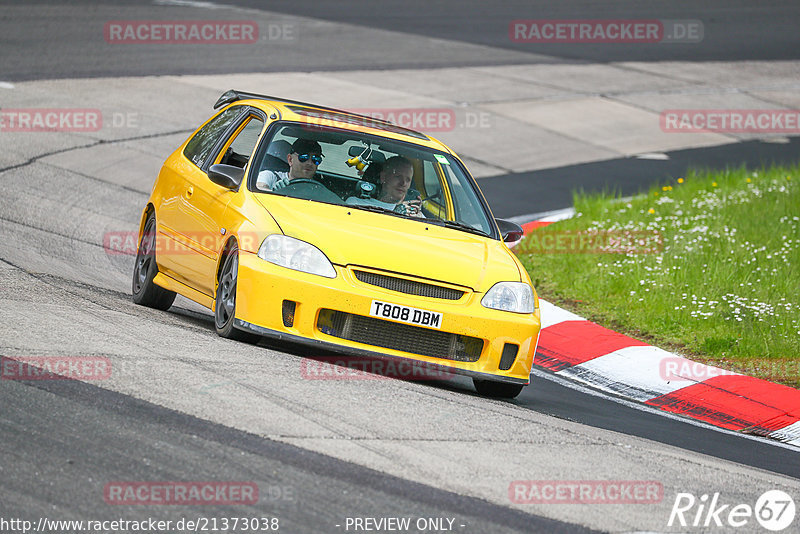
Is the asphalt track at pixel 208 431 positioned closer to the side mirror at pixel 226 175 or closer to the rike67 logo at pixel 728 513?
the rike67 logo at pixel 728 513

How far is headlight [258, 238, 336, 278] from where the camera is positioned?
7.37 m

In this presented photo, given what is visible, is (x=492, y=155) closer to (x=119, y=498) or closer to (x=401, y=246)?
(x=401, y=246)

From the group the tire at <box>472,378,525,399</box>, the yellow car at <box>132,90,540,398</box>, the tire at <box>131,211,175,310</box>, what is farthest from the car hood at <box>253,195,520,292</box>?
the tire at <box>131,211,175,310</box>

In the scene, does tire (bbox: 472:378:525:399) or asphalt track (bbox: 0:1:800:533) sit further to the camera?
tire (bbox: 472:378:525:399)

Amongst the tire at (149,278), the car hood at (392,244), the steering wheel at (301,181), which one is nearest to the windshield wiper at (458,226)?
the car hood at (392,244)

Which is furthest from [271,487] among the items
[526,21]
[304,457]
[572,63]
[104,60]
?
[526,21]

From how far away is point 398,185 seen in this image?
8617 millimetres

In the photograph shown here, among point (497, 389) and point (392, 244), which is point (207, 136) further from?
point (497, 389)

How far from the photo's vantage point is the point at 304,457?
5469mm

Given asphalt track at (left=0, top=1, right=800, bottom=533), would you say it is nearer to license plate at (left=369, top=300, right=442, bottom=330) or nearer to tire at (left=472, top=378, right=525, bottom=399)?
tire at (left=472, top=378, right=525, bottom=399)

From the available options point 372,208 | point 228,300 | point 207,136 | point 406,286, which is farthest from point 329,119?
point 406,286

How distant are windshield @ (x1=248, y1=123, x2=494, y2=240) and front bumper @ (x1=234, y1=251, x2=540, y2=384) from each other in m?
0.96

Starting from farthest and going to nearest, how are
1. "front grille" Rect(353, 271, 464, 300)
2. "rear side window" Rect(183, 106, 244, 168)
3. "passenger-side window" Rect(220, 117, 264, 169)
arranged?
"rear side window" Rect(183, 106, 244, 168) < "passenger-side window" Rect(220, 117, 264, 169) < "front grille" Rect(353, 271, 464, 300)

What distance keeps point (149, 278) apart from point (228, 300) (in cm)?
163
